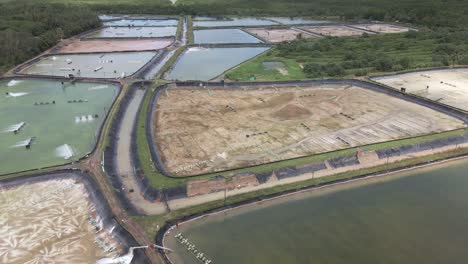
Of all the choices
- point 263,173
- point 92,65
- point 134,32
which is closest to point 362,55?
point 263,173

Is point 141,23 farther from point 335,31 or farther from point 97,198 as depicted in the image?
point 97,198

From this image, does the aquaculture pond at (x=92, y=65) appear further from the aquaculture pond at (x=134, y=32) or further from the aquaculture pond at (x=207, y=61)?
the aquaculture pond at (x=134, y=32)

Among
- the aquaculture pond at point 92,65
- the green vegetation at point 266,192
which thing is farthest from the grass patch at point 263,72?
the green vegetation at point 266,192

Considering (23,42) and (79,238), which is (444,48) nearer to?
(79,238)

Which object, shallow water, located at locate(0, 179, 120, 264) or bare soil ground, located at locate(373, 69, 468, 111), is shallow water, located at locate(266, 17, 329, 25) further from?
shallow water, located at locate(0, 179, 120, 264)

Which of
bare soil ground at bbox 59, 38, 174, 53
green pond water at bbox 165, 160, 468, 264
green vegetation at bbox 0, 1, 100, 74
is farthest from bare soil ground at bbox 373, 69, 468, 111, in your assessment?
green vegetation at bbox 0, 1, 100, 74
